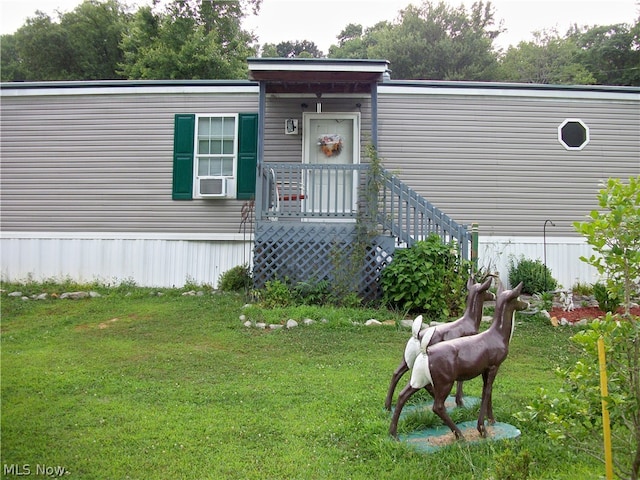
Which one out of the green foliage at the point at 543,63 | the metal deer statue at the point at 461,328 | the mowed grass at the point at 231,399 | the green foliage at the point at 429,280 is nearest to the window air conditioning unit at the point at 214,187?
the mowed grass at the point at 231,399

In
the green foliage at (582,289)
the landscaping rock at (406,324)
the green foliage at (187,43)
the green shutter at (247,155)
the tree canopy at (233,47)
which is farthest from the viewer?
the tree canopy at (233,47)

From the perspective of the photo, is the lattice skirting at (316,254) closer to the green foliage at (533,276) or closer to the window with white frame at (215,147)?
the window with white frame at (215,147)

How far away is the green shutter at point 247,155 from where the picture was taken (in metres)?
8.84

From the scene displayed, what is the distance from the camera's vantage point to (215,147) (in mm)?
8992

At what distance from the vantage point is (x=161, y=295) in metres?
8.27

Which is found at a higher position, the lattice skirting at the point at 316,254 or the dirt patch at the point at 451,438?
the lattice skirting at the point at 316,254

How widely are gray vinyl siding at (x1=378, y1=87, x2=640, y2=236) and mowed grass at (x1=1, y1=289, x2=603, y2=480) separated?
2930 millimetres

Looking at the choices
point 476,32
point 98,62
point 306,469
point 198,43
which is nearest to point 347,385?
point 306,469

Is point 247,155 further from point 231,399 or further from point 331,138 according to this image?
point 231,399

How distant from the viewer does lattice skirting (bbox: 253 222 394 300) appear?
7164mm

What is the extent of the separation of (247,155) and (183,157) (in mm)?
1184

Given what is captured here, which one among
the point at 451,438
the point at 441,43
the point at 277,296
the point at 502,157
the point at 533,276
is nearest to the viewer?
the point at 451,438

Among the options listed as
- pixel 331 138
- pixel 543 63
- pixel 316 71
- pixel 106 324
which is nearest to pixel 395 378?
pixel 106 324

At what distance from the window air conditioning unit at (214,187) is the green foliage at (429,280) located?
3464mm
